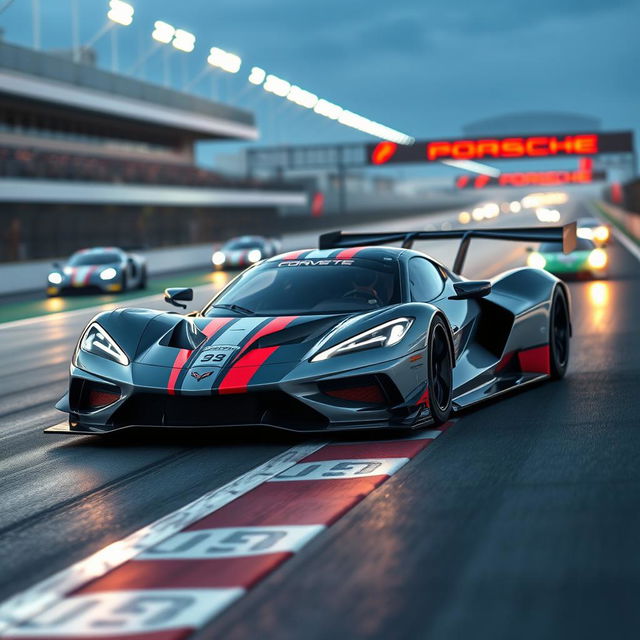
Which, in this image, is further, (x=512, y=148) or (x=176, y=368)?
(x=512, y=148)

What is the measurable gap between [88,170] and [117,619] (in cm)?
4939

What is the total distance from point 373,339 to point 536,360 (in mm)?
2737

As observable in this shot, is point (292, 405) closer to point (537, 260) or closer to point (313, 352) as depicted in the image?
point (313, 352)

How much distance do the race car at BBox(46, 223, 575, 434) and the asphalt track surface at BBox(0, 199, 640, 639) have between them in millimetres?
250

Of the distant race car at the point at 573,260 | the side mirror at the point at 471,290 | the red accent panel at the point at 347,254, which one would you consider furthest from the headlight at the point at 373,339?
the distant race car at the point at 573,260

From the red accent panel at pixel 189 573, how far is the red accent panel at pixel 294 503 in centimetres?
61

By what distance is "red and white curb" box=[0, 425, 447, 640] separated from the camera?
4.11m

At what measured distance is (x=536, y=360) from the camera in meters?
9.99

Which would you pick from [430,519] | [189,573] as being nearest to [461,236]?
[430,519]

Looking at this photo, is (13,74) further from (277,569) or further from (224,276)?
(277,569)

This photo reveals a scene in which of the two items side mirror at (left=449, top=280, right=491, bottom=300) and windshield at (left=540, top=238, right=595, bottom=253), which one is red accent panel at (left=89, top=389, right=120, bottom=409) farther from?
windshield at (left=540, top=238, right=595, bottom=253)

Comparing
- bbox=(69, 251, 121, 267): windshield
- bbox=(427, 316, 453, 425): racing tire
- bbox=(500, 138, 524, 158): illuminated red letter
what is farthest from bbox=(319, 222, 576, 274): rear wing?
bbox=(500, 138, 524, 158): illuminated red letter

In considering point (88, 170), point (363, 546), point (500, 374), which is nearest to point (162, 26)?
point (88, 170)

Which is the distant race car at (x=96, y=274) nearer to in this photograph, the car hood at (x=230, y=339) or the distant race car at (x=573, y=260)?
the distant race car at (x=573, y=260)
